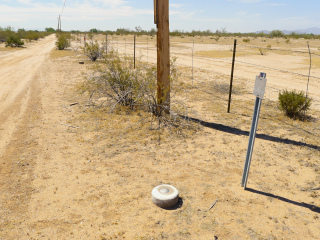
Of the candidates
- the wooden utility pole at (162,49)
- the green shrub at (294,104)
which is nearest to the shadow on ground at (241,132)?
the wooden utility pole at (162,49)

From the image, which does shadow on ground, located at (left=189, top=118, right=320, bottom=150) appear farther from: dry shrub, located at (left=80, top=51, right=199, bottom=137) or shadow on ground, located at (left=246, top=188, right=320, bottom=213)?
shadow on ground, located at (left=246, top=188, right=320, bottom=213)

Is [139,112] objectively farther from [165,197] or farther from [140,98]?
[165,197]

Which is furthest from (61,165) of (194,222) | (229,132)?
(229,132)

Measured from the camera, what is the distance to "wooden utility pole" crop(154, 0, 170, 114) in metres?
6.42

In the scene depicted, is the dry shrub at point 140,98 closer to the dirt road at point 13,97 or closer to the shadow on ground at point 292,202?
the dirt road at point 13,97

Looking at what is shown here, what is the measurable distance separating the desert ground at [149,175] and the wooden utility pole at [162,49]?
2.82ft

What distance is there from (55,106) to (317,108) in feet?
28.2

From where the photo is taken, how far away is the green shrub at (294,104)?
7.27 m

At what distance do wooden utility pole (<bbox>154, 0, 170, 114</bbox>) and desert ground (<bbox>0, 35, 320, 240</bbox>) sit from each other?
861 mm

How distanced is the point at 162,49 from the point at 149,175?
3.36 meters

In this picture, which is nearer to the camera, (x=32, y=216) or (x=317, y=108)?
(x=32, y=216)

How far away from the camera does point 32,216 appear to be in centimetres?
362

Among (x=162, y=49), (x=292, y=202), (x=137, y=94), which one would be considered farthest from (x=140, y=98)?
(x=292, y=202)

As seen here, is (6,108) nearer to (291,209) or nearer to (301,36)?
(291,209)
